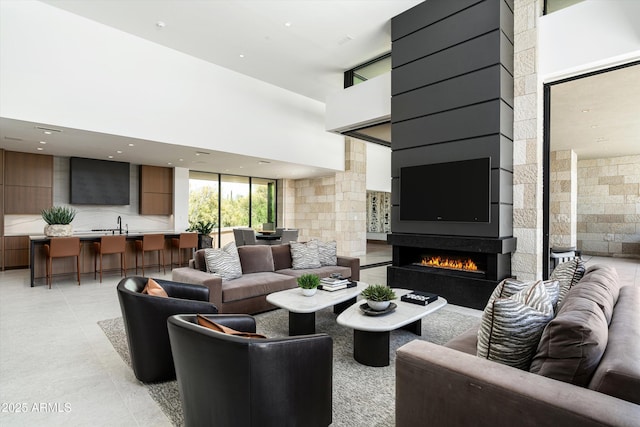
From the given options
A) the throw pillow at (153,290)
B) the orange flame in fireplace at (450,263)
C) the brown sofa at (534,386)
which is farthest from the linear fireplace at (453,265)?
the throw pillow at (153,290)

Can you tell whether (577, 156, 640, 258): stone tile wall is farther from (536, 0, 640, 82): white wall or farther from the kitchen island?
the kitchen island

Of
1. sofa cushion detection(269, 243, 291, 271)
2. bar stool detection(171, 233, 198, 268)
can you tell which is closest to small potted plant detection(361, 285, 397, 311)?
sofa cushion detection(269, 243, 291, 271)

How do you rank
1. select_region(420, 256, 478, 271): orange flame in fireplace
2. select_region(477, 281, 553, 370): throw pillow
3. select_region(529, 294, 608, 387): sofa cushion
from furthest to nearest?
select_region(420, 256, 478, 271): orange flame in fireplace < select_region(477, 281, 553, 370): throw pillow < select_region(529, 294, 608, 387): sofa cushion

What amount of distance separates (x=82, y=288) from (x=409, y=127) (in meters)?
6.12

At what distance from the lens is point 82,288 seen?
5473 mm

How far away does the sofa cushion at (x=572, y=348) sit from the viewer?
47.1 inches

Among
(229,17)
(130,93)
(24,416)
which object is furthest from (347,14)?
(24,416)

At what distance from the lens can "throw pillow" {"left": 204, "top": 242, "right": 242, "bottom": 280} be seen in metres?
4.12

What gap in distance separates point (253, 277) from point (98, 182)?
5.87 metres

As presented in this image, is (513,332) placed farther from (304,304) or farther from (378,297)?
(304,304)

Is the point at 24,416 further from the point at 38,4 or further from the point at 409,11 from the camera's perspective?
the point at 409,11

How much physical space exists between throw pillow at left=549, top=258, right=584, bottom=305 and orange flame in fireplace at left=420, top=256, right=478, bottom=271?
2102mm

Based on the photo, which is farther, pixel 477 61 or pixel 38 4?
pixel 38 4

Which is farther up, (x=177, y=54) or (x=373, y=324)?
(x=177, y=54)
